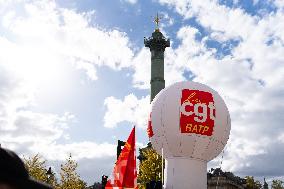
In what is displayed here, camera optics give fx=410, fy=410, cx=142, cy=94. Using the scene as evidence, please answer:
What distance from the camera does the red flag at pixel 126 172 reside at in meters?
9.33

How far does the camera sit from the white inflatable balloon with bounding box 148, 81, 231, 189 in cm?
2023

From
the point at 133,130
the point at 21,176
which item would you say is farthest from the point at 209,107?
the point at 21,176

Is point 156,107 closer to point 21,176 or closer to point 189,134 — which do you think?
point 189,134

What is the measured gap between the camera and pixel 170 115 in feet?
67.2

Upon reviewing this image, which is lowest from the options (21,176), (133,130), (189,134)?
(21,176)

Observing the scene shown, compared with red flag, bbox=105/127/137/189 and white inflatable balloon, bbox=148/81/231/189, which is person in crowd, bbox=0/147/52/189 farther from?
white inflatable balloon, bbox=148/81/231/189

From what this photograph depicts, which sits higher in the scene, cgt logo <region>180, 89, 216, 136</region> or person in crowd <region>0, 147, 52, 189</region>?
cgt logo <region>180, 89, 216, 136</region>

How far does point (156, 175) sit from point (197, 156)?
26.8m

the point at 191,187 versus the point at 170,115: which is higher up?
the point at 170,115

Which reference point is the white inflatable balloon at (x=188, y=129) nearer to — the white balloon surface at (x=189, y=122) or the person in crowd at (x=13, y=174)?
the white balloon surface at (x=189, y=122)

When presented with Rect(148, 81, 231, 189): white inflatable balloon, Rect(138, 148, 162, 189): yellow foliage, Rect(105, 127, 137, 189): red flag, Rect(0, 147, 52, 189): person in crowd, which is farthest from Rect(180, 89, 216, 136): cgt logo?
Rect(138, 148, 162, 189): yellow foliage

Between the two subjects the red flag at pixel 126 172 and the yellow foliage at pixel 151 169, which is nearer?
the red flag at pixel 126 172

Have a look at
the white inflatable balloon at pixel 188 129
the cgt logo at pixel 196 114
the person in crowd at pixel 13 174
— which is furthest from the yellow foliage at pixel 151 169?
the person in crowd at pixel 13 174

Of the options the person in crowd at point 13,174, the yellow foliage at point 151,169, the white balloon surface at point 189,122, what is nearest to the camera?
the person in crowd at point 13,174
